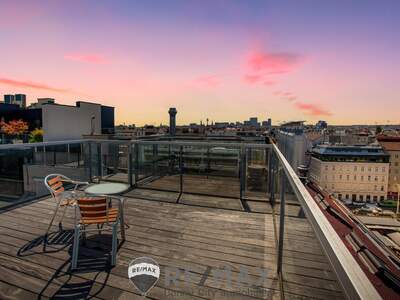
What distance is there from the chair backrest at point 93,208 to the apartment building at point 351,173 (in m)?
32.1

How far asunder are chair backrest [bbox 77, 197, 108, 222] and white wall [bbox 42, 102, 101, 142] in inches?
662

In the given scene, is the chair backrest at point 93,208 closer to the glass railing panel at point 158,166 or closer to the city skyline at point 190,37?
the glass railing panel at point 158,166

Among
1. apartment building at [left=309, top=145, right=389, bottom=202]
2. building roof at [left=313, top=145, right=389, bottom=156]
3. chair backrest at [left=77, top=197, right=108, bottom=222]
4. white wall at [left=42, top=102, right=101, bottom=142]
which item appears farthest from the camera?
building roof at [left=313, top=145, right=389, bottom=156]

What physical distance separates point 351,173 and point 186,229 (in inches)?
Result: 1403

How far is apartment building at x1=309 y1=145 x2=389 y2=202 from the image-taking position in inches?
1207

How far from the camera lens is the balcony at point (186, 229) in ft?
4.53

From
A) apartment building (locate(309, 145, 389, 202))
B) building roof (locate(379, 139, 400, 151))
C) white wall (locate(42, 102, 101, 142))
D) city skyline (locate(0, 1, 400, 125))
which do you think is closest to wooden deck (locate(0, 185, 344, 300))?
city skyline (locate(0, 1, 400, 125))

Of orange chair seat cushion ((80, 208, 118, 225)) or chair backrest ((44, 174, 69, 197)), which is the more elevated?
chair backrest ((44, 174, 69, 197))

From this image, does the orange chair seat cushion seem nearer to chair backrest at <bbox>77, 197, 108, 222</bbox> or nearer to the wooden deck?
chair backrest at <bbox>77, 197, 108, 222</bbox>

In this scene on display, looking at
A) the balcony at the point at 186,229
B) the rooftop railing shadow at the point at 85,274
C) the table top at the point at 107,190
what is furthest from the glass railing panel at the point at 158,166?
the rooftop railing shadow at the point at 85,274

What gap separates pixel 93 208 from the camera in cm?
245

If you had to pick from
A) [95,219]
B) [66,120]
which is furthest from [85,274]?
[66,120]

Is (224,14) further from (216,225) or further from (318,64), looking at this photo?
(216,225)

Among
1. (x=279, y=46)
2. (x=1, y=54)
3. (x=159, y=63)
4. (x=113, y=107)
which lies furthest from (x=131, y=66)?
(x=113, y=107)
